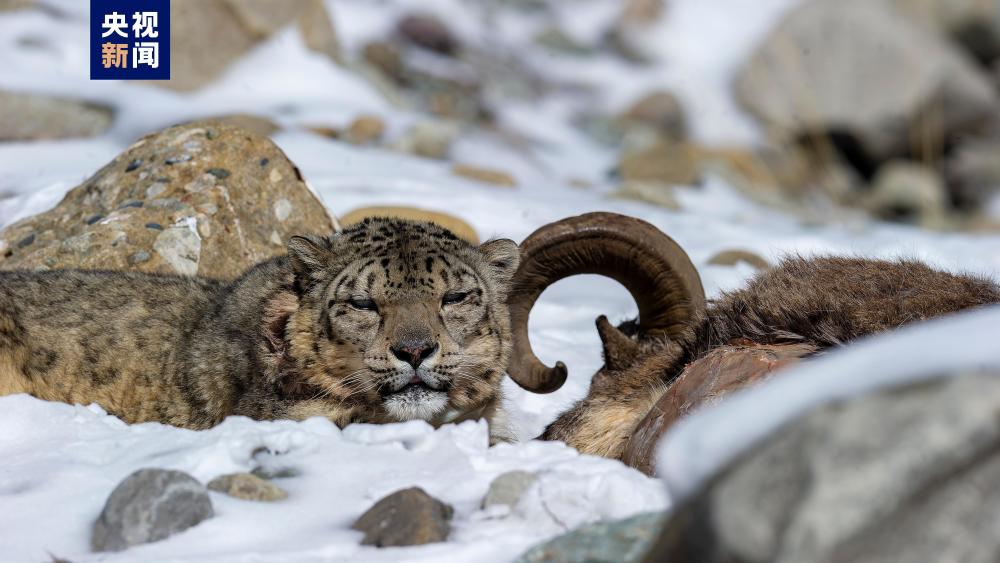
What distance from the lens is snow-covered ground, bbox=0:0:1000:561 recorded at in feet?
15.3

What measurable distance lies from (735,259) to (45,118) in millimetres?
9256

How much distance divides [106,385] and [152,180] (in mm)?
2679

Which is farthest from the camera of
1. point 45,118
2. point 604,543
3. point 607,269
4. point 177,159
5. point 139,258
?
point 45,118

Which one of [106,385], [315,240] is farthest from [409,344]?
[106,385]

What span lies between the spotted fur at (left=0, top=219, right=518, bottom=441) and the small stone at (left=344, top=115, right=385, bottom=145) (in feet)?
32.2

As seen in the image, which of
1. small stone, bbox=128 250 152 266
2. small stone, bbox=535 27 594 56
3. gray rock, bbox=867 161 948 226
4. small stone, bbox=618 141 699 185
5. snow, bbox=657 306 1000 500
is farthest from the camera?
small stone, bbox=535 27 594 56

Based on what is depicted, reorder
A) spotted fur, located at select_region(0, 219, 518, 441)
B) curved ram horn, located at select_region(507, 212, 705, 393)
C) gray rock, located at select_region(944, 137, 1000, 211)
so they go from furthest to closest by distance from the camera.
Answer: gray rock, located at select_region(944, 137, 1000, 211)
curved ram horn, located at select_region(507, 212, 705, 393)
spotted fur, located at select_region(0, 219, 518, 441)

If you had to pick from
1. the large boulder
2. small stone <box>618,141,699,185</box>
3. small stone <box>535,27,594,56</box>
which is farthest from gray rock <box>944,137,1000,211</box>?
small stone <box>618,141,699,185</box>

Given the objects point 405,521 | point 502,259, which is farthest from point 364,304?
point 405,521

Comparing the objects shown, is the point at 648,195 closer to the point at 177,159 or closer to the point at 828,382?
the point at 177,159

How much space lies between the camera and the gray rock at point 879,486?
2.64 m

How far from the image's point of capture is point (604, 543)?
4.02 meters

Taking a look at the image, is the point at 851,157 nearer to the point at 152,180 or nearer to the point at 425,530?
the point at 152,180

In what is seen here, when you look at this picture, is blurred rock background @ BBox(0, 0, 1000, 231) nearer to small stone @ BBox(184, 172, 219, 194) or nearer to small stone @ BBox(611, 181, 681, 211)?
small stone @ BBox(611, 181, 681, 211)
